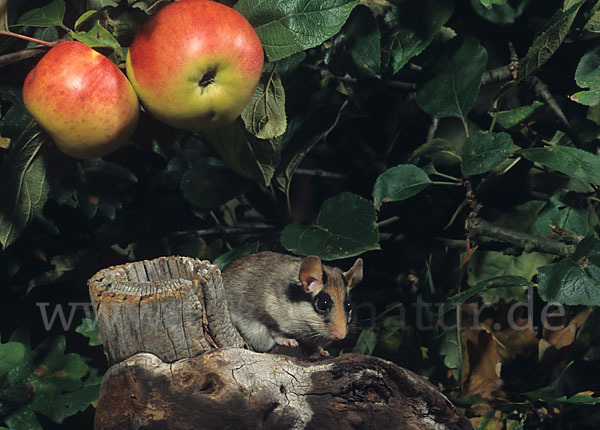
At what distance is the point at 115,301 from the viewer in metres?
0.91

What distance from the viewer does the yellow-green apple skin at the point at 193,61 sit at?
0.91 metres

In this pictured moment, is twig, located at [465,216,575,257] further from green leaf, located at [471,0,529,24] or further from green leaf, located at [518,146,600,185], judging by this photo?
green leaf, located at [471,0,529,24]

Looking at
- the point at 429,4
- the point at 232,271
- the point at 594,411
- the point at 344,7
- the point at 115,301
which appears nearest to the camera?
the point at 115,301

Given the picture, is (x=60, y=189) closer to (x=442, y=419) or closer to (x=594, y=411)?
(x=442, y=419)

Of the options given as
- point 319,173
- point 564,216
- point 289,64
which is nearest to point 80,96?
point 289,64

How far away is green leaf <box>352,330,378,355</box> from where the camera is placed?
1.41 meters

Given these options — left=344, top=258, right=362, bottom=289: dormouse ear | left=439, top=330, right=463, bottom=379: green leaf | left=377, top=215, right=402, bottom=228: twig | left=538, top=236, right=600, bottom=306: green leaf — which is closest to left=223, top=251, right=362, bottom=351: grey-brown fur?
left=344, top=258, right=362, bottom=289: dormouse ear

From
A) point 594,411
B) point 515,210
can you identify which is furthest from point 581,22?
point 594,411

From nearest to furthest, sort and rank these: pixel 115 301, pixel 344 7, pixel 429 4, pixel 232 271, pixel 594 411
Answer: pixel 115 301
pixel 344 7
pixel 429 4
pixel 232 271
pixel 594 411

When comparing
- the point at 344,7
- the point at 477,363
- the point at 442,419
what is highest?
the point at 344,7

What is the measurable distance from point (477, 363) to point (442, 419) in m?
0.56

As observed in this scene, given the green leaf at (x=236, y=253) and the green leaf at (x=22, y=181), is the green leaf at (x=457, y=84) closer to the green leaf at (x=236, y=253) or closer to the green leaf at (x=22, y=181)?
the green leaf at (x=236, y=253)

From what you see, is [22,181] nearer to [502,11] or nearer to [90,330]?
[90,330]

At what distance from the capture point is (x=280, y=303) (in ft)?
4.62
